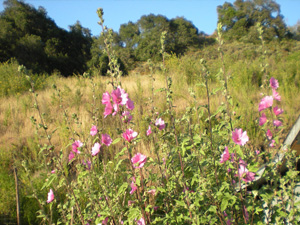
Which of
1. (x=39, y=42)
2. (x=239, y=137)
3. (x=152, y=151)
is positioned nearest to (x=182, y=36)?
(x=39, y=42)

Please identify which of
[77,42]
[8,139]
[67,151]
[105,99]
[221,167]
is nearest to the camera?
[105,99]

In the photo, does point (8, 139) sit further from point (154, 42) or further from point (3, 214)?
point (154, 42)

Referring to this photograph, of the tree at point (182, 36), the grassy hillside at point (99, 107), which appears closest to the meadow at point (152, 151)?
Result: the grassy hillside at point (99, 107)

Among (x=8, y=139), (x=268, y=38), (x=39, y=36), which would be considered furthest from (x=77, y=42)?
(x=8, y=139)

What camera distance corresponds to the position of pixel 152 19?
33781mm

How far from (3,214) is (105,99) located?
1901 mm

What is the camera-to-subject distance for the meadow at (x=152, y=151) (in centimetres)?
135

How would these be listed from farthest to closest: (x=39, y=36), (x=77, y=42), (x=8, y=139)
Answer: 1. (x=77, y=42)
2. (x=39, y=36)
3. (x=8, y=139)

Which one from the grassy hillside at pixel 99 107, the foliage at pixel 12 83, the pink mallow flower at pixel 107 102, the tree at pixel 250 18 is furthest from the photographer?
the tree at pixel 250 18

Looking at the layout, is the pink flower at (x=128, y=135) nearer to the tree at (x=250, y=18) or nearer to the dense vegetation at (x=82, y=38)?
the dense vegetation at (x=82, y=38)

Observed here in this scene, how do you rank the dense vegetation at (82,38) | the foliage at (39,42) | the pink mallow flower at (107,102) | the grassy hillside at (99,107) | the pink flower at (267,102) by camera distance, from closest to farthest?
the pink mallow flower at (107,102) < the pink flower at (267,102) < the grassy hillside at (99,107) < the foliage at (39,42) < the dense vegetation at (82,38)

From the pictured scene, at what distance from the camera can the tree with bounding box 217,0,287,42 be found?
24184 mm

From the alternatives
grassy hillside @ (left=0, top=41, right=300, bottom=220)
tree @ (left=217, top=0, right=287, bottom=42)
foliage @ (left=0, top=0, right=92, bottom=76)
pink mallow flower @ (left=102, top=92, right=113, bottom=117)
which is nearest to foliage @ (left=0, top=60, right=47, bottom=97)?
grassy hillside @ (left=0, top=41, right=300, bottom=220)

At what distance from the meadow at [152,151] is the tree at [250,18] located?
19314 millimetres
